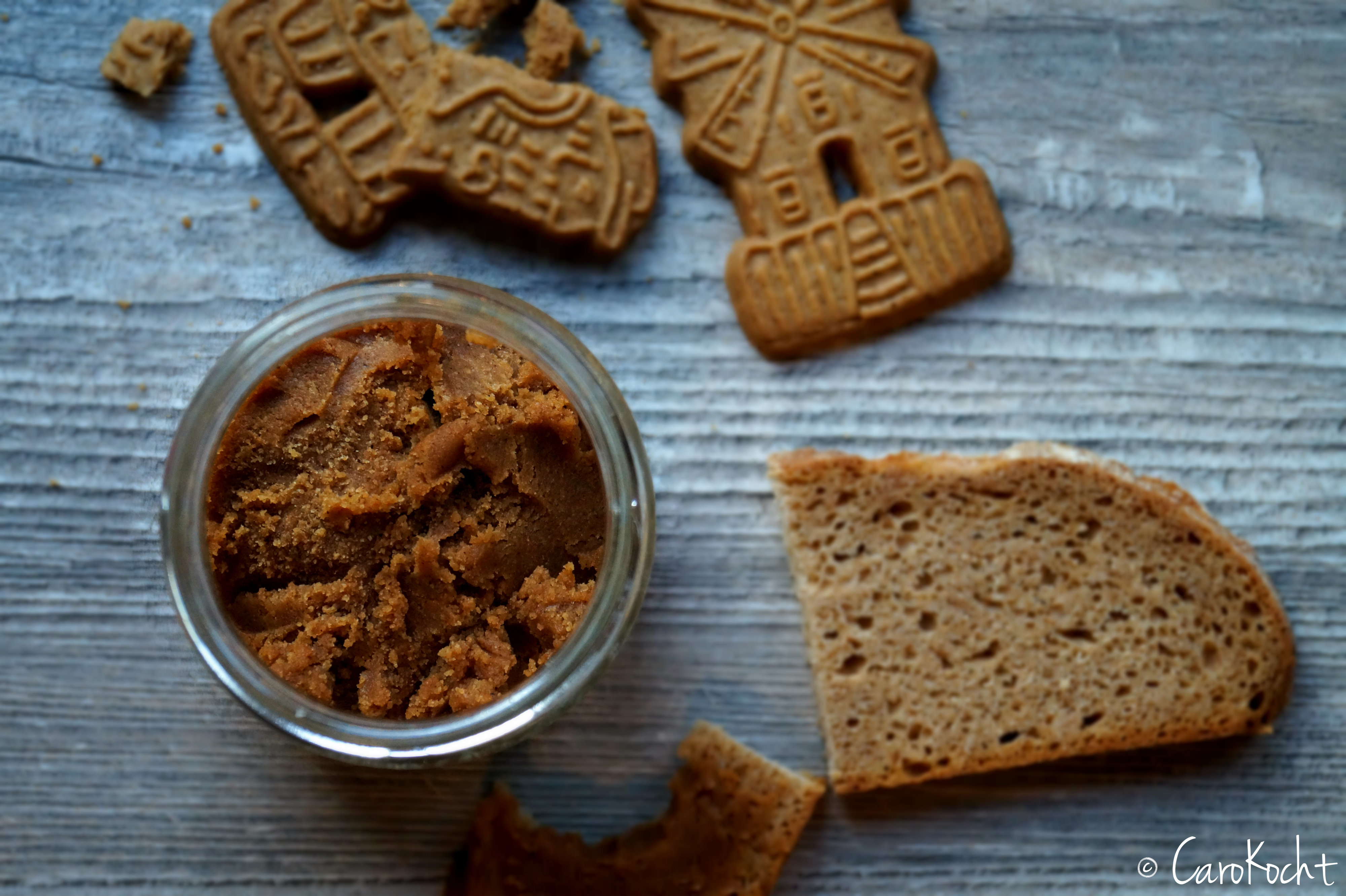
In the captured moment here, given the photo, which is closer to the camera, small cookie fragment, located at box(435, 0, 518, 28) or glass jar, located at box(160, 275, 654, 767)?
glass jar, located at box(160, 275, 654, 767)

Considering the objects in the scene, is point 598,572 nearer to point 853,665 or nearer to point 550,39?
point 853,665

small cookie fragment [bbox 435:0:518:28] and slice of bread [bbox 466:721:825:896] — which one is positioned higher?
small cookie fragment [bbox 435:0:518:28]

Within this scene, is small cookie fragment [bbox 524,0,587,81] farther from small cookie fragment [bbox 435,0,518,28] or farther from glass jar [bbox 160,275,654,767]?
glass jar [bbox 160,275,654,767]

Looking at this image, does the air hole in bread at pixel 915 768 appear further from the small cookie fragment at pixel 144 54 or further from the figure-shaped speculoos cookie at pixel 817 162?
the small cookie fragment at pixel 144 54

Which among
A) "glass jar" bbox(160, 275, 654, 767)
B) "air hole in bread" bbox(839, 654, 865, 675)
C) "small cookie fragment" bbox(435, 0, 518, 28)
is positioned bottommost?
"air hole in bread" bbox(839, 654, 865, 675)

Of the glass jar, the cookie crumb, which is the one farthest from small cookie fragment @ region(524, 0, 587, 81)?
the glass jar
